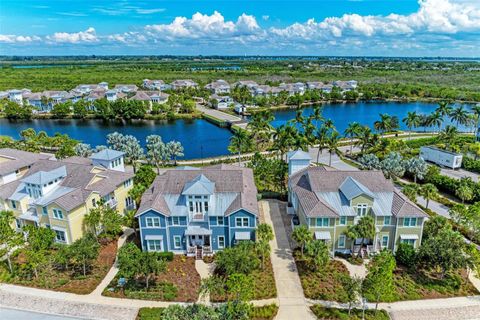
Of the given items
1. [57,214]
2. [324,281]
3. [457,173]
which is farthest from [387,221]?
[57,214]

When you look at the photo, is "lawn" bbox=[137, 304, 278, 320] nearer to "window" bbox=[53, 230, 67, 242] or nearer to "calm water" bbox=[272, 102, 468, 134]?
"window" bbox=[53, 230, 67, 242]

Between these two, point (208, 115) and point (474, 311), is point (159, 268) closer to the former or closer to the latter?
point (474, 311)

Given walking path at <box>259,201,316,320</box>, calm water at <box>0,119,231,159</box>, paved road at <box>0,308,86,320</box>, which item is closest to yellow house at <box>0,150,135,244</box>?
paved road at <box>0,308,86,320</box>

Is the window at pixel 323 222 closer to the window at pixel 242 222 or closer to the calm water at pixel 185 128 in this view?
the window at pixel 242 222

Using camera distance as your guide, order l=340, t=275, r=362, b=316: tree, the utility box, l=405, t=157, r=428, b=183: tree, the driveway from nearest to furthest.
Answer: l=340, t=275, r=362, b=316: tree < l=405, t=157, r=428, b=183: tree < the driveway < the utility box

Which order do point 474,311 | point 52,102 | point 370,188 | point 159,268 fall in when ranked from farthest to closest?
point 52,102 → point 370,188 → point 159,268 → point 474,311

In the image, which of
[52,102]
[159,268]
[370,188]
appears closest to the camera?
[159,268]

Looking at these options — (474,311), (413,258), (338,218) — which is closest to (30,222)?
(338,218)

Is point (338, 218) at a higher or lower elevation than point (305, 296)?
higher
